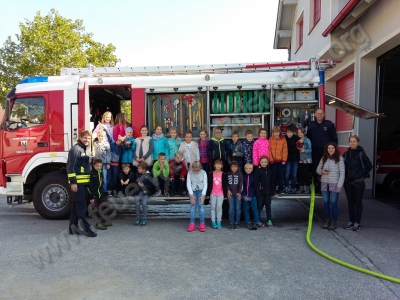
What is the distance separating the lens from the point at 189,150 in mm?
6945

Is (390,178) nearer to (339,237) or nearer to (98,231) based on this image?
(339,237)

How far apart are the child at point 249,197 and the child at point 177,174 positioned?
4.10ft

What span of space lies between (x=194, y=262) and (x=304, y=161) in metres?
3.19

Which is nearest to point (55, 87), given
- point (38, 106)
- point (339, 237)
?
point (38, 106)

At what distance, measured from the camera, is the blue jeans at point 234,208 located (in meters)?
6.56

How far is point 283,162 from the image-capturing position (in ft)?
22.1

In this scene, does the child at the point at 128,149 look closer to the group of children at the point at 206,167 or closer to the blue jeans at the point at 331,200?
the group of children at the point at 206,167

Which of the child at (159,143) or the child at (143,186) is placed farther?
the child at (159,143)

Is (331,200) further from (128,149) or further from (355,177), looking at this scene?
(128,149)

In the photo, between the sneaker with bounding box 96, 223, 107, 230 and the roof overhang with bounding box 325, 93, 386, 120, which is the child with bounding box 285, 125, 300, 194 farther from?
the sneaker with bounding box 96, 223, 107, 230

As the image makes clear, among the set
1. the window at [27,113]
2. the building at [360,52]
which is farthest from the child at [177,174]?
the building at [360,52]

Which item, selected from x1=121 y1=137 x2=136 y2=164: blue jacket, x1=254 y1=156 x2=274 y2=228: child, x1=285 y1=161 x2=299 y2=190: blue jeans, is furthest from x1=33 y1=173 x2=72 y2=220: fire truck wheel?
x1=285 y1=161 x2=299 y2=190: blue jeans

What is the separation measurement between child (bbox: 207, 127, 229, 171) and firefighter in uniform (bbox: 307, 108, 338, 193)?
1713 mm

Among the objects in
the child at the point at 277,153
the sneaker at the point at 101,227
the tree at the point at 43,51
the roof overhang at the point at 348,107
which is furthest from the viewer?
the tree at the point at 43,51
